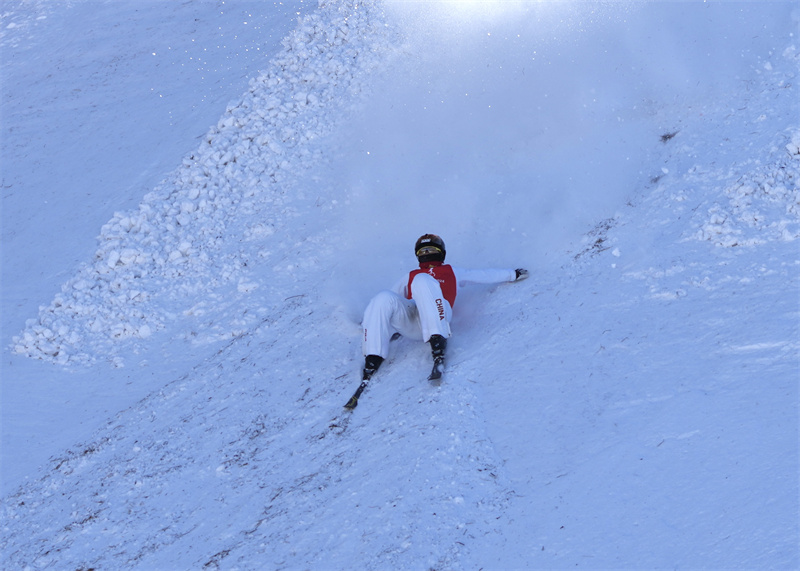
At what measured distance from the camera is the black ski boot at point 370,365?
696cm

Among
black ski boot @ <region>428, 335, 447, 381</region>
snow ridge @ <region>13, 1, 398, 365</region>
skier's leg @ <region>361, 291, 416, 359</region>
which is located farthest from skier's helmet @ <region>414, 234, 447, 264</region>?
snow ridge @ <region>13, 1, 398, 365</region>

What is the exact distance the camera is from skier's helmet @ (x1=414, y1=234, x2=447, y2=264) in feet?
23.7

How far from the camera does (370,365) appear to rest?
6965 millimetres

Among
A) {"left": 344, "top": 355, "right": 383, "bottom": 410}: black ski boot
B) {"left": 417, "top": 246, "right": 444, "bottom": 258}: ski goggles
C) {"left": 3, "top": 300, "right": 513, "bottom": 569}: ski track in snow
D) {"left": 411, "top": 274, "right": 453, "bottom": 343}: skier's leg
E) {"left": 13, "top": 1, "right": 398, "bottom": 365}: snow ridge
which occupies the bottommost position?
{"left": 3, "top": 300, "right": 513, "bottom": 569}: ski track in snow

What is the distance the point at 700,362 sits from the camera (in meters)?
6.12

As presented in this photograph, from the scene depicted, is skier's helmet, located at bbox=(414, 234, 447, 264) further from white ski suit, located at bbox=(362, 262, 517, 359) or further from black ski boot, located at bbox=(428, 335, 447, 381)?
black ski boot, located at bbox=(428, 335, 447, 381)

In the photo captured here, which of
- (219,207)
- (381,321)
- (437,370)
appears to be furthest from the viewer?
(219,207)

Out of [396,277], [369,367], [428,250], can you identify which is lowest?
[369,367]

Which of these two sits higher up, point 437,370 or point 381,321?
point 381,321

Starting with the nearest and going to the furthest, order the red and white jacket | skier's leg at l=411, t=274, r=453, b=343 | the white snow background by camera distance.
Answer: the white snow background < skier's leg at l=411, t=274, r=453, b=343 < the red and white jacket

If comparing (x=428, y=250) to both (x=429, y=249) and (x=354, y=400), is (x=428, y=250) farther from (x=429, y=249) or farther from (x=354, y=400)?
(x=354, y=400)

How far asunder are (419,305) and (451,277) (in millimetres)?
556

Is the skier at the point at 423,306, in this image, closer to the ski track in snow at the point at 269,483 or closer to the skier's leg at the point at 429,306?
the skier's leg at the point at 429,306

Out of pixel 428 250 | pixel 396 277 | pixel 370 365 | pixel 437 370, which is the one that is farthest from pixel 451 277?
pixel 396 277
